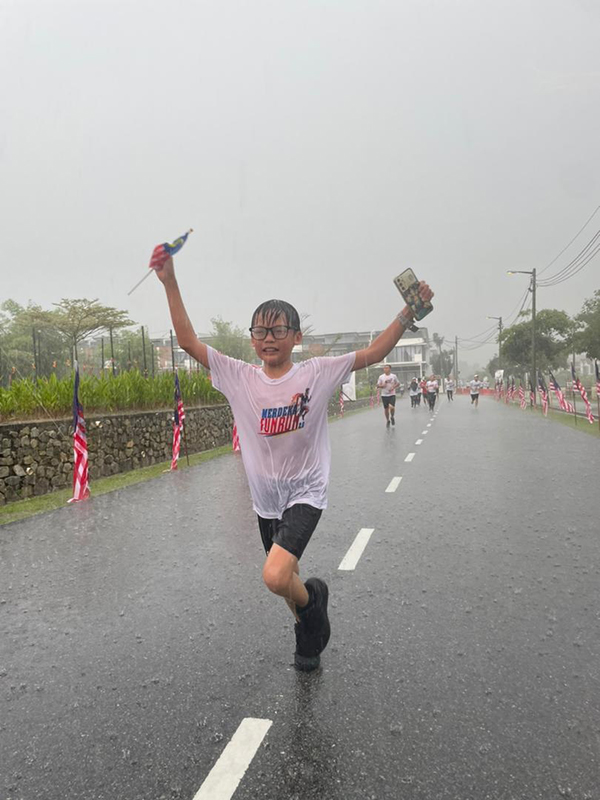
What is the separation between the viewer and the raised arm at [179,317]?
3.29 metres

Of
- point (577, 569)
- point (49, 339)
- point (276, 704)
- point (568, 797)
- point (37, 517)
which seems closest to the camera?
point (568, 797)

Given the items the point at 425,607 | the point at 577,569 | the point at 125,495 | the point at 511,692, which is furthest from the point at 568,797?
the point at 125,495

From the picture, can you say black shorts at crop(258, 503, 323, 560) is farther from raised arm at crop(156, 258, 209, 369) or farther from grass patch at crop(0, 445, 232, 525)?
grass patch at crop(0, 445, 232, 525)

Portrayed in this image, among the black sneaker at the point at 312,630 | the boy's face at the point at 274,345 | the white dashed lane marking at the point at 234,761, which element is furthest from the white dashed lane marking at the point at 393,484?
the white dashed lane marking at the point at 234,761

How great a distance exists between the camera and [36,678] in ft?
11.0

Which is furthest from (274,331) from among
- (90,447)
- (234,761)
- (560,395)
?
(560,395)

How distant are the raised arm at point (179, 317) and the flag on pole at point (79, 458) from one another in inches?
254

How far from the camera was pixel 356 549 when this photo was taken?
5.92 metres

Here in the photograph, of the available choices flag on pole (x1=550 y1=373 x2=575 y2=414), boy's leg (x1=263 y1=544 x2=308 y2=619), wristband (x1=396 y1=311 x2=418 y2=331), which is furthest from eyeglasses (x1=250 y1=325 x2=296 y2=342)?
flag on pole (x1=550 y1=373 x2=575 y2=414)

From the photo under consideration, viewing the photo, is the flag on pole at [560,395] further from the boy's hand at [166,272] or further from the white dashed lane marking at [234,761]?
the white dashed lane marking at [234,761]

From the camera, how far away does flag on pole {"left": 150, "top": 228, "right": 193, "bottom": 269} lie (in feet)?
10.4

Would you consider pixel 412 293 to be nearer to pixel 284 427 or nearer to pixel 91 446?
pixel 284 427

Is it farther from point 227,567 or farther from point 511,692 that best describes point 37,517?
point 511,692

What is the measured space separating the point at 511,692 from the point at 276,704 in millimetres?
1127
